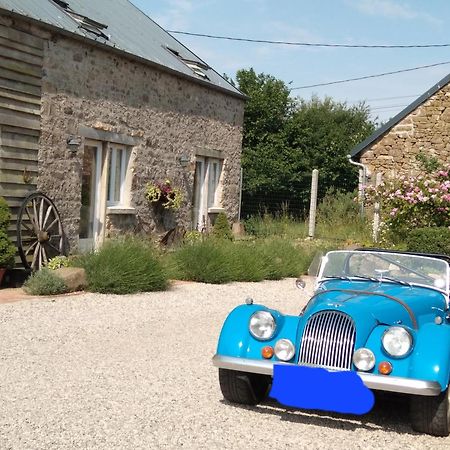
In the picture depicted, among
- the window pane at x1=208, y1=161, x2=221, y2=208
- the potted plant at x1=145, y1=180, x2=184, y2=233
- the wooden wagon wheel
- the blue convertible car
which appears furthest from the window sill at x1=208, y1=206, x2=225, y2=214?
the blue convertible car

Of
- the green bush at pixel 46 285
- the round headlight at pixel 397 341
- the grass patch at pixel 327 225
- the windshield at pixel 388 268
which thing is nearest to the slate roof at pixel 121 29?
the grass patch at pixel 327 225

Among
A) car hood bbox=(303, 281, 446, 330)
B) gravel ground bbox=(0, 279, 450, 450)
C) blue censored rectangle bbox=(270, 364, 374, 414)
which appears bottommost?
gravel ground bbox=(0, 279, 450, 450)

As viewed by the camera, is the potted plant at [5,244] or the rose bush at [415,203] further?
the rose bush at [415,203]

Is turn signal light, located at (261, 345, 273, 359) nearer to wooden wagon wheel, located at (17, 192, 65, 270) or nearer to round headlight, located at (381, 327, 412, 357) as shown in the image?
round headlight, located at (381, 327, 412, 357)

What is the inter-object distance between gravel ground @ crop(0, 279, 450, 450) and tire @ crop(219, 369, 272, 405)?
0.07m

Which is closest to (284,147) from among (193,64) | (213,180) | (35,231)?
(213,180)

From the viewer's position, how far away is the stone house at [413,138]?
2169 cm

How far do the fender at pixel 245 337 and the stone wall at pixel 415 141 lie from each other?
1677cm

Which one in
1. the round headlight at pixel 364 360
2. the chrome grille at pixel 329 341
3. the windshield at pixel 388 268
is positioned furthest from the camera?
the windshield at pixel 388 268

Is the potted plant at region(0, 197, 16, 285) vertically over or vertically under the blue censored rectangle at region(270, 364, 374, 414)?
over

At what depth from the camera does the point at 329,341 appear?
5.08 metres

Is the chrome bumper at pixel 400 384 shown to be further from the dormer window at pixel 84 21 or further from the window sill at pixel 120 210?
the dormer window at pixel 84 21

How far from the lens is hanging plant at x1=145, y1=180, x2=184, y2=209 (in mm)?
15578

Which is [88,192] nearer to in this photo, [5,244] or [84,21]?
[84,21]
